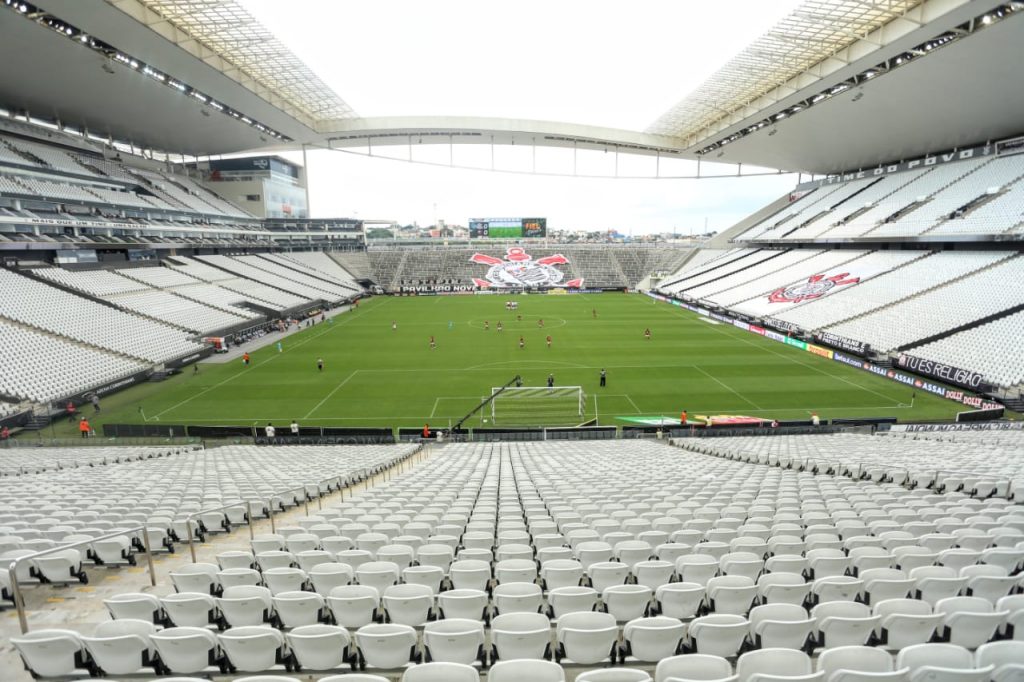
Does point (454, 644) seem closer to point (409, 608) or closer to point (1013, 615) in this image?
point (409, 608)

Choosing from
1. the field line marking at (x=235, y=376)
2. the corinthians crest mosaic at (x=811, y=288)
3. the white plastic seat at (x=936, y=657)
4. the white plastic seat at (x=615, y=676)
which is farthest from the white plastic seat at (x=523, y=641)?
the corinthians crest mosaic at (x=811, y=288)

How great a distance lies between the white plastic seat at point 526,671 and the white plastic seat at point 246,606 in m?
2.76

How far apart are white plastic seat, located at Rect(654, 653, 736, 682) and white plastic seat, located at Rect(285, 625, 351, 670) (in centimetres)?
245

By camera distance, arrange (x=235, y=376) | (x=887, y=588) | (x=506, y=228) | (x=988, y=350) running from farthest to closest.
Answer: (x=506, y=228), (x=235, y=376), (x=988, y=350), (x=887, y=588)

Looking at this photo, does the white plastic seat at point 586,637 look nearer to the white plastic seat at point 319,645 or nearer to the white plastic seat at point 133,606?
the white plastic seat at point 319,645

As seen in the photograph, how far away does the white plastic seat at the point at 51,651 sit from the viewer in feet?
13.4

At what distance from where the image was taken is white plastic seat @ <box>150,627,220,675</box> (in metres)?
4.11

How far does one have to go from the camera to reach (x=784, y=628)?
4160mm

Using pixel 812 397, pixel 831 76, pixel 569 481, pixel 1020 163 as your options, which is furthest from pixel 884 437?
pixel 1020 163

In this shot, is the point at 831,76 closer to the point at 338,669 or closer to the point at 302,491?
the point at 302,491

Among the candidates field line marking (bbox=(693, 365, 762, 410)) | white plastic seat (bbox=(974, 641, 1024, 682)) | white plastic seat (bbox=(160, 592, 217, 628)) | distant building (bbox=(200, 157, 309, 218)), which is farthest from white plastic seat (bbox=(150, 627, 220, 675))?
distant building (bbox=(200, 157, 309, 218))

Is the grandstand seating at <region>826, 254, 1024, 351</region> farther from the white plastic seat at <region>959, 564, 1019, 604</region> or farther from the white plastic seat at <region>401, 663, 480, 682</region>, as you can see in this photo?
the white plastic seat at <region>401, 663, 480, 682</region>

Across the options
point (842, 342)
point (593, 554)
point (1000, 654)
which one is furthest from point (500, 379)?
point (1000, 654)

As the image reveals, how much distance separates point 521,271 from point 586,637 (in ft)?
296
